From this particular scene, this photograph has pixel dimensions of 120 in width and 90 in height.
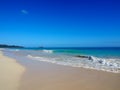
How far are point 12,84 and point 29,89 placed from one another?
39.0 inches

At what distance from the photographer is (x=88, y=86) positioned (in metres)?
6.18

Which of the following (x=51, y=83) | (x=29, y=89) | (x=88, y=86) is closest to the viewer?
(x=29, y=89)

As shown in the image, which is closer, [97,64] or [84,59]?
[97,64]

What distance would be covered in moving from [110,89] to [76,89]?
1.19m

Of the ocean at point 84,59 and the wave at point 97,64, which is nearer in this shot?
the wave at point 97,64

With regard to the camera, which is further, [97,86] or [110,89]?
[97,86]

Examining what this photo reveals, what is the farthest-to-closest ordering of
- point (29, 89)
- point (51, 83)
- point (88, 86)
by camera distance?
point (51, 83)
point (88, 86)
point (29, 89)

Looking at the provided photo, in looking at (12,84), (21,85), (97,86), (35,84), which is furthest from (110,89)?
(12,84)

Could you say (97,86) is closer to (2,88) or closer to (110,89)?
(110,89)

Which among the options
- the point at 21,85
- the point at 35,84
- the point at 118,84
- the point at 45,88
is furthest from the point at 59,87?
the point at 118,84

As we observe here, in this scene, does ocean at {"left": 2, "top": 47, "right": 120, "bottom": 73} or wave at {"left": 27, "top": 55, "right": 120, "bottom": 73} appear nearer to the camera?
wave at {"left": 27, "top": 55, "right": 120, "bottom": 73}

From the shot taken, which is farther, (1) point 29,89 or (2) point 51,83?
(2) point 51,83

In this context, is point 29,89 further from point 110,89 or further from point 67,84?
point 110,89

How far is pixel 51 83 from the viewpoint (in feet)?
21.6
